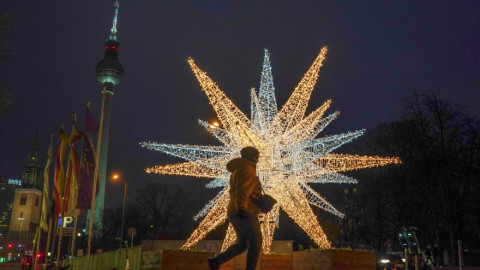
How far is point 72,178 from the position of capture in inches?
707

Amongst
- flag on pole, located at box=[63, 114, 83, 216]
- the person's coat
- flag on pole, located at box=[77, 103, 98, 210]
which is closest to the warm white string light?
flag on pole, located at box=[77, 103, 98, 210]

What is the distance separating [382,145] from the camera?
110 feet

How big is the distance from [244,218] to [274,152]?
382 inches

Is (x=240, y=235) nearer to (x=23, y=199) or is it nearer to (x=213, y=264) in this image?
(x=213, y=264)

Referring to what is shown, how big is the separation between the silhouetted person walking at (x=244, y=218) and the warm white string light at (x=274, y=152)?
8.54 meters

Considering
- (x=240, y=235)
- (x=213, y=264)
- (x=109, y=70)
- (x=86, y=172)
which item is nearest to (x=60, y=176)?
(x=86, y=172)

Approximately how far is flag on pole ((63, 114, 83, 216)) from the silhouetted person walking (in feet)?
40.7

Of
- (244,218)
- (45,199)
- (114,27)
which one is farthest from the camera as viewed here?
(114,27)

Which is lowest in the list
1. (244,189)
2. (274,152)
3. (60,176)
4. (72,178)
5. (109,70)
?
(244,189)

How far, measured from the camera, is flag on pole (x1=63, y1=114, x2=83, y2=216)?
1738 centimetres

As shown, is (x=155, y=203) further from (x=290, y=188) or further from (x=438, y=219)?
(x=290, y=188)

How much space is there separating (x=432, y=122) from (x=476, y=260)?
13.0 meters

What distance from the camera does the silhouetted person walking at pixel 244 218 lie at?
18.9ft

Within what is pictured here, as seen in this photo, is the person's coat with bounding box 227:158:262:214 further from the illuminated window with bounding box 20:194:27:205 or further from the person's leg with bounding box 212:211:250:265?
the illuminated window with bounding box 20:194:27:205
